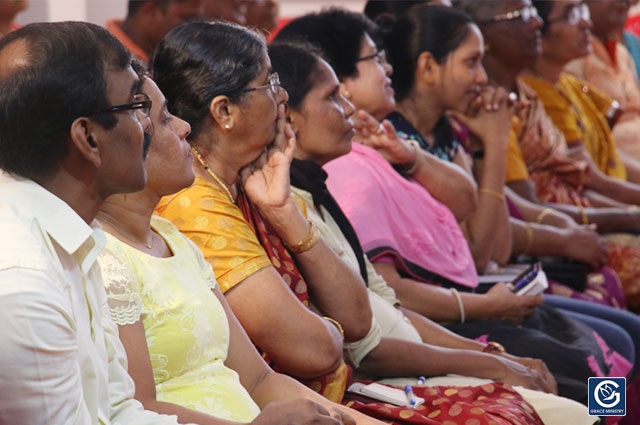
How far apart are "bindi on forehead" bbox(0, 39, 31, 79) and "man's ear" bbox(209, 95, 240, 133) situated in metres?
0.78

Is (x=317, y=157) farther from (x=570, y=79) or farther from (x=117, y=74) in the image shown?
(x=570, y=79)

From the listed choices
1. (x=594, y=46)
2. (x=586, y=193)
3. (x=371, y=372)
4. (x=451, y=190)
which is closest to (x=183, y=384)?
(x=371, y=372)

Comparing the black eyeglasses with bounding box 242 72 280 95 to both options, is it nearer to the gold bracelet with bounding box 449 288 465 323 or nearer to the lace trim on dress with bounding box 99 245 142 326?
the lace trim on dress with bounding box 99 245 142 326

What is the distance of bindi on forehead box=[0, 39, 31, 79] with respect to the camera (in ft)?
4.18

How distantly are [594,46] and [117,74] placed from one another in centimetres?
491

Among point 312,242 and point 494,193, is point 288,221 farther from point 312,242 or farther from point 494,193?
point 494,193

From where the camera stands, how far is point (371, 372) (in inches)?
92.7

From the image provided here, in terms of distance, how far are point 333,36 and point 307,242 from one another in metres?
1.04

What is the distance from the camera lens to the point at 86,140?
4.35 feet

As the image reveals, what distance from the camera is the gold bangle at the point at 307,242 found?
2.09 meters

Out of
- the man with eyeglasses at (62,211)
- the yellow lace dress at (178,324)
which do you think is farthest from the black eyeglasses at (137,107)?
the yellow lace dress at (178,324)

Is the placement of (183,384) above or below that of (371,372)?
above

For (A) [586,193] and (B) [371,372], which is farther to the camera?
(A) [586,193]

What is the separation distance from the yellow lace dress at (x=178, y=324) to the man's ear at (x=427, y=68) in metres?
1.90
